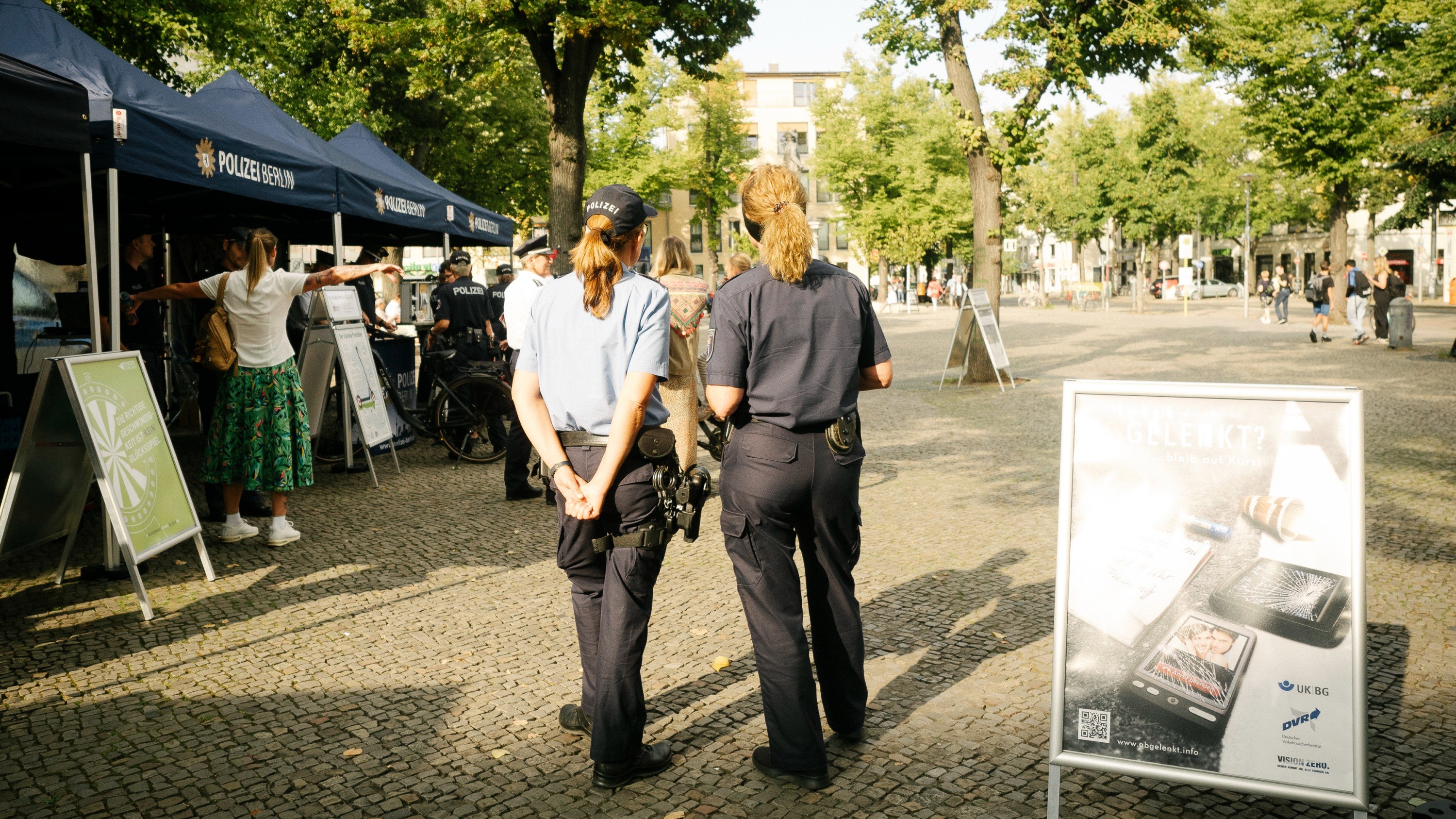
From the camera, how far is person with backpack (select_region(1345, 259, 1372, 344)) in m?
21.7

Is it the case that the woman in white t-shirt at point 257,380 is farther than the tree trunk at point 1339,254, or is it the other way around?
the tree trunk at point 1339,254

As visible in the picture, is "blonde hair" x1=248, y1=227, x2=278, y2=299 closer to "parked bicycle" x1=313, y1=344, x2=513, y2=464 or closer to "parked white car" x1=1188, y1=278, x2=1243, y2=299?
"parked bicycle" x1=313, y1=344, x2=513, y2=464

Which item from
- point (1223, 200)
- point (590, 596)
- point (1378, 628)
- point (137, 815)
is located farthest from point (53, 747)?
point (1223, 200)

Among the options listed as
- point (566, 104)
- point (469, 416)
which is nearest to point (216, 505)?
point (469, 416)

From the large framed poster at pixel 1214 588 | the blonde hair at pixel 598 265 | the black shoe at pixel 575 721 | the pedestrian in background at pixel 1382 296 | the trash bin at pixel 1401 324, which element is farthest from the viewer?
the pedestrian in background at pixel 1382 296

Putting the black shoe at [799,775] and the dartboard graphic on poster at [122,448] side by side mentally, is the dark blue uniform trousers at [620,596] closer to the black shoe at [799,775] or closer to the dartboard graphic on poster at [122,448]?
the black shoe at [799,775]

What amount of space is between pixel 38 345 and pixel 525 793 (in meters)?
8.91

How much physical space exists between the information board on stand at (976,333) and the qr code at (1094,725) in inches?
499

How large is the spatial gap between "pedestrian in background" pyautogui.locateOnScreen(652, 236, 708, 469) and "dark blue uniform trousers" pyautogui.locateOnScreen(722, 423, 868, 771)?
0.27 meters

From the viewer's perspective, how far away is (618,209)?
11.4 ft

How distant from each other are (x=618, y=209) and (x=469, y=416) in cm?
722

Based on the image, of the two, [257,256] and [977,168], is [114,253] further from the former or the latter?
[977,168]

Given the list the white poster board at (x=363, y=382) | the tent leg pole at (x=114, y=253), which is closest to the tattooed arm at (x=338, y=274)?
the tent leg pole at (x=114, y=253)

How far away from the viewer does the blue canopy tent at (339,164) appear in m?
9.85
